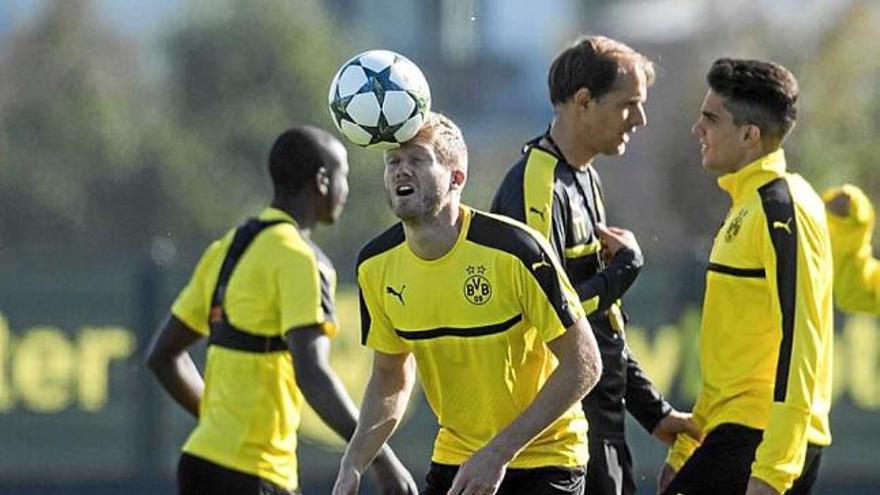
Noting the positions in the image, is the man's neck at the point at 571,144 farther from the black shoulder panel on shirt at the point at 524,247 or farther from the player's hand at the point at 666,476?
the player's hand at the point at 666,476

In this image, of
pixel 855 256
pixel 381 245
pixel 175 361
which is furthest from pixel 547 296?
pixel 175 361

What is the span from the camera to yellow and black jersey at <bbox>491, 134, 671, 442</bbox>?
788 centimetres

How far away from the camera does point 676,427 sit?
8.40 metres

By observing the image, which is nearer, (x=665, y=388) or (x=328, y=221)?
(x=328, y=221)

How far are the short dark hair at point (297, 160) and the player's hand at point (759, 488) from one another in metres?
2.72

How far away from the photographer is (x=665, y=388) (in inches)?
653

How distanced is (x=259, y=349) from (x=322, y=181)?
793mm

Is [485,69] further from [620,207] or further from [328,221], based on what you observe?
[328,221]

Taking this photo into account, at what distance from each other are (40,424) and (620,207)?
35.8 ft

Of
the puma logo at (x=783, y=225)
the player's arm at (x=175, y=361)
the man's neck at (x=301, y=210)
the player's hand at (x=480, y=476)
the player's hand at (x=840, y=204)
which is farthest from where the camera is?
the player's arm at (x=175, y=361)

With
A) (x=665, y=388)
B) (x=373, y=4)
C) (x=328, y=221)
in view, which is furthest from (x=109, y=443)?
(x=373, y=4)

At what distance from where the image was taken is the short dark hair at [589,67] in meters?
8.16

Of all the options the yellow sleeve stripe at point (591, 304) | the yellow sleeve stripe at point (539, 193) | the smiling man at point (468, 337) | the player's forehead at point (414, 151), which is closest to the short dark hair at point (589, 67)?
the yellow sleeve stripe at point (539, 193)

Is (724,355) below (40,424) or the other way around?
the other way around
